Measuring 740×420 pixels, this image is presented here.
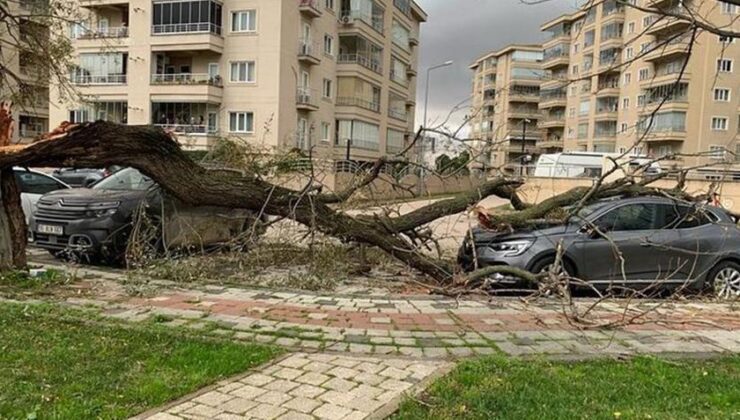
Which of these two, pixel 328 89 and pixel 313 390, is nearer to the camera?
pixel 313 390

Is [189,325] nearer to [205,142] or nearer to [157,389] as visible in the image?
[157,389]

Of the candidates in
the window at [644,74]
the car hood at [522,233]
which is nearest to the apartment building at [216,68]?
the car hood at [522,233]

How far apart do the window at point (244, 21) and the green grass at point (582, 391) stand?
128ft

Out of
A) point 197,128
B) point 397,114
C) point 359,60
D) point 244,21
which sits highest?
point 244,21

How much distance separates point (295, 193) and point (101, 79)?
39.6 meters

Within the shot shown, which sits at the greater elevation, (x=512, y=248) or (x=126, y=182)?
(x=126, y=182)

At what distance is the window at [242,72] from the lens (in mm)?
40362

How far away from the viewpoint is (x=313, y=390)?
14.2 feet

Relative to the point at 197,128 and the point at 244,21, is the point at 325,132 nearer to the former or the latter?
the point at 197,128

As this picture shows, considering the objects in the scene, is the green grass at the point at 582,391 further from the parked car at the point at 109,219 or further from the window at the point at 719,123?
the window at the point at 719,123

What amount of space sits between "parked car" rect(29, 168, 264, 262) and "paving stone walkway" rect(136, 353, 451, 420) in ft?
18.0

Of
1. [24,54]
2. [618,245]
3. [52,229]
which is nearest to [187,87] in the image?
[24,54]

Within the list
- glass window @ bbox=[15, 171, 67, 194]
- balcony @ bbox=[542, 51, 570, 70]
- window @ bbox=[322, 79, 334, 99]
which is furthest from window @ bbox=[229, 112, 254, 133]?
balcony @ bbox=[542, 51, 570, 70]

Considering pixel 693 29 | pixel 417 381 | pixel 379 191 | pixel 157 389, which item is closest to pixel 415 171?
pixel 379 191
